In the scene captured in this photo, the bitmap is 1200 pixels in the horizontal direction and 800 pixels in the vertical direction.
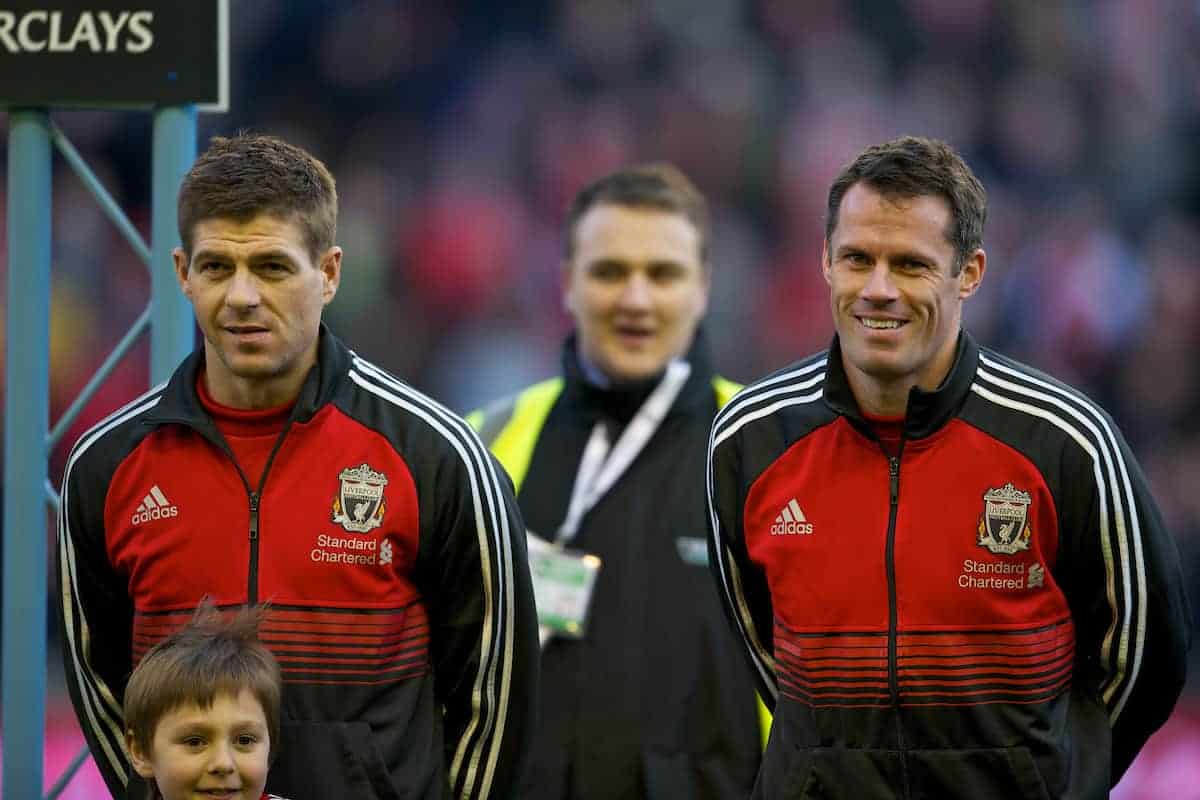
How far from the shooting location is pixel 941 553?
328 centimetres

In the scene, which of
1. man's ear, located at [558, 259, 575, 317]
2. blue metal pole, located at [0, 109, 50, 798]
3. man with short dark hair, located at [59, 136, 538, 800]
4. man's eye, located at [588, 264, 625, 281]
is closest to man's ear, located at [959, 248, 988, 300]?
man with short dark hair, located at [59, 136, 538, 800]

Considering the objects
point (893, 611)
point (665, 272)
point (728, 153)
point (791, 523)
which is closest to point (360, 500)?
point (791, 523)

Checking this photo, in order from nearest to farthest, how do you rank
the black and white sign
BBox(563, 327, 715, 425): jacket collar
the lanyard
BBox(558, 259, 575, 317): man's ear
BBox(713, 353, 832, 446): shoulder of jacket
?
1. BBox(713, 353, 832, 446): shoulder of jacket
2. the black and white sign
3. the lanyard
4. BBox(563, 327, 715, 425): jacket collar
5. BBox(558, 259, 575, 317): man's ear

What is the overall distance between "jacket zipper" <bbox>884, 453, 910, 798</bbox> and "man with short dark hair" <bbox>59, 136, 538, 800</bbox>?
2.25ft

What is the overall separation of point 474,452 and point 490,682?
44cm

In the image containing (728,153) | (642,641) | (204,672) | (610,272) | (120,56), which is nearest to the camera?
(204,672)

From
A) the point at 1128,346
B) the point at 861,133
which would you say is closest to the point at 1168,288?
the point at 1128,346

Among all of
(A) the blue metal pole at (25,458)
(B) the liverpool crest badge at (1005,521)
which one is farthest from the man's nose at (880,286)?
(A) the blue metal pole at (25,458)

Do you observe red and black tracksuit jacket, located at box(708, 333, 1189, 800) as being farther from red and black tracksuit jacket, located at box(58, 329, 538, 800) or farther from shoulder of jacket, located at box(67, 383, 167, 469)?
shoulder of jacket, located at box(67, 383, 167, 469)

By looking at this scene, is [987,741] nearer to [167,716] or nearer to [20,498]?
[167,716]

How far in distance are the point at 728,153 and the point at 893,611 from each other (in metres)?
6.62

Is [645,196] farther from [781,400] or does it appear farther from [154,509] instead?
[154,509]

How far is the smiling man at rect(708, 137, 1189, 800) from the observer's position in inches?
128

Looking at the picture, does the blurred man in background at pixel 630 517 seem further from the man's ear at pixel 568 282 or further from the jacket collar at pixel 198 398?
the jacket collar at pixel 198 398
